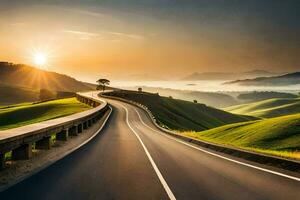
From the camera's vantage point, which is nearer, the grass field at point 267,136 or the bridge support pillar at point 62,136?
the bridge support pillar at point 62,136

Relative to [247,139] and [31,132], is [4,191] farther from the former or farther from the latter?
[247,139]

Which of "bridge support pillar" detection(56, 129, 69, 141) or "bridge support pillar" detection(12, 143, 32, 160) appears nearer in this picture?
"bridge support pillar" detection(12, 143, 32, 160)

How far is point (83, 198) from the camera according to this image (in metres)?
8.35

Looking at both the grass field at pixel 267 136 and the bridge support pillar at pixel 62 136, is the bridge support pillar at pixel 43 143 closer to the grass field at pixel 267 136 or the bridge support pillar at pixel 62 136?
the bridge support pillar at pixel 62 136

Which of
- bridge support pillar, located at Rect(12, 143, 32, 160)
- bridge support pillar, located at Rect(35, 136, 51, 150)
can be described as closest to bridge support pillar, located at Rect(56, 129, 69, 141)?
bridge support pillar, located at Rect(35, 136, 51, 150)

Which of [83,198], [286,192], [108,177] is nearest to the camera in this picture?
[83,198]

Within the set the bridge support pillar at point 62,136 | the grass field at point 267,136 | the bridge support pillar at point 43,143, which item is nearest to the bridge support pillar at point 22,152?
the bridge support pillar at point 43,143

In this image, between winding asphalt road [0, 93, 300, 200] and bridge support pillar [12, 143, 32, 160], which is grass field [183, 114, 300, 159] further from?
bridge support pillar [12, 143, 32, 160]

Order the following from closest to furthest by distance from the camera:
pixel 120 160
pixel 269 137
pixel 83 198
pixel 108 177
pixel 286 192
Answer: pixel 83 198, pixel 286 192, pixel 108 177, pixel 120 160, pixel 269 137

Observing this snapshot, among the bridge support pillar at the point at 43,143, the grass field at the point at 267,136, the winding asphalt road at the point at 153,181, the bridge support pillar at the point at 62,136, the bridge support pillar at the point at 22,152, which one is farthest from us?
the grass field at the point at 267,136

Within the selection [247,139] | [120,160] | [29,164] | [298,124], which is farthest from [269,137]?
[29,164]

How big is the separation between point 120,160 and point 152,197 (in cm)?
639

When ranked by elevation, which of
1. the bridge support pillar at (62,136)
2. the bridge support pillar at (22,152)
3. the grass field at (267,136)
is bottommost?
the grass field at (267,136)

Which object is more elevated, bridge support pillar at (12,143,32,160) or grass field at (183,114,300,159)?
bridge support pillar at (12,143,32,160)
